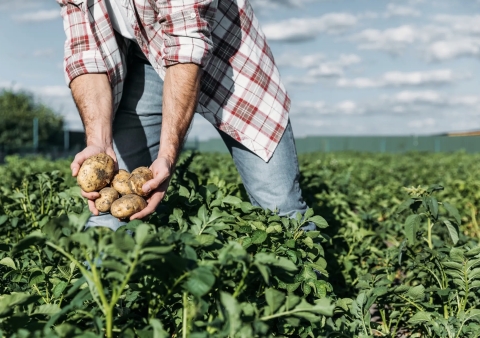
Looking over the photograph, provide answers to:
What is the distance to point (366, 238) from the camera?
153 inches

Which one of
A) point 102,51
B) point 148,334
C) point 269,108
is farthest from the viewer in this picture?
point 269,108

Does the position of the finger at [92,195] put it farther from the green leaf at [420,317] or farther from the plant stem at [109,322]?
the green leaf at [420,317]

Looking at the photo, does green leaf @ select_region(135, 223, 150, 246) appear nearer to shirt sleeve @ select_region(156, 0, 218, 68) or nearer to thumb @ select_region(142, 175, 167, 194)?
thumb @ select_region(142, 175, 167, 194)

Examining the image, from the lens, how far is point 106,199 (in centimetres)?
227

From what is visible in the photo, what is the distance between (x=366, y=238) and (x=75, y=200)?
6.13ft

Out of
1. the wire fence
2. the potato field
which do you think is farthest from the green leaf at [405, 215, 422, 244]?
the wire fence

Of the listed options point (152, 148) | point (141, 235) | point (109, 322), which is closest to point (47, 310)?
point (109, 322)

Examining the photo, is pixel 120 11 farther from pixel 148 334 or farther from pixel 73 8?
pixel 148 334

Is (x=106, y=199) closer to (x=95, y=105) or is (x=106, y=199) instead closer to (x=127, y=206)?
(x=127, y=206)

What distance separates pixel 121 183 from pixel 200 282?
98 centimetres

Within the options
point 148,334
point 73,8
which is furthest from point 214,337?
point 73,8

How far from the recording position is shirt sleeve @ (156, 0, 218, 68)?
2543 mm

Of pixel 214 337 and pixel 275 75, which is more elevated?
pixel 275 75

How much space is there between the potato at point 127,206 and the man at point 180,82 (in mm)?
396
